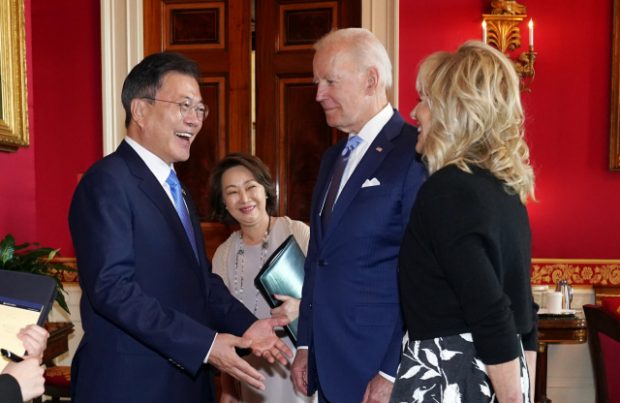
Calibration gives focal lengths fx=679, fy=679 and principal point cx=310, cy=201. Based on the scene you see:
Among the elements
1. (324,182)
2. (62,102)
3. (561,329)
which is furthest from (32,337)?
(62,102)

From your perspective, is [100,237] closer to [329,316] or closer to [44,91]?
[329,316]

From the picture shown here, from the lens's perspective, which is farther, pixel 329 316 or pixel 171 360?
pixel 329 316

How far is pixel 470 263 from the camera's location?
154 cm

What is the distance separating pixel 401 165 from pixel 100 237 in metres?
0.90

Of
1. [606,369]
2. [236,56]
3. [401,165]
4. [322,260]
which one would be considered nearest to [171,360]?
[322,260]

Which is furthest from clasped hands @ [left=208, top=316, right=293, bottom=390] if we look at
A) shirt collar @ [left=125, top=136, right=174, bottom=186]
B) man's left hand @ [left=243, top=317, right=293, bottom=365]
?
shirt collar @ [left=125, top=136, right=174, bottom=186]

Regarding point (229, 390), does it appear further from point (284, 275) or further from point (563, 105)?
point (563, 105)

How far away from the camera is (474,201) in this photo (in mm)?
1562

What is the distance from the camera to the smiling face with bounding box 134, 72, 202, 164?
2.08m

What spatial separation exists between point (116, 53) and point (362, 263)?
3225 millimetres

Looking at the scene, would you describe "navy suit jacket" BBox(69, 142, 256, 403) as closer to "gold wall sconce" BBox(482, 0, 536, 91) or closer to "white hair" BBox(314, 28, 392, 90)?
"white hair" BBox(314, 28, 392, 90)

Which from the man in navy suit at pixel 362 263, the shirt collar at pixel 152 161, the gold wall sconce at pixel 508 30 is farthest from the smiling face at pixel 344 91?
the gold wall sconce at pixel 508 30

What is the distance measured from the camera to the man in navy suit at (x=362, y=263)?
2.04m

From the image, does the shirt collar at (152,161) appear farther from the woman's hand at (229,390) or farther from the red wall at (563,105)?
the red wall at (563,105)
